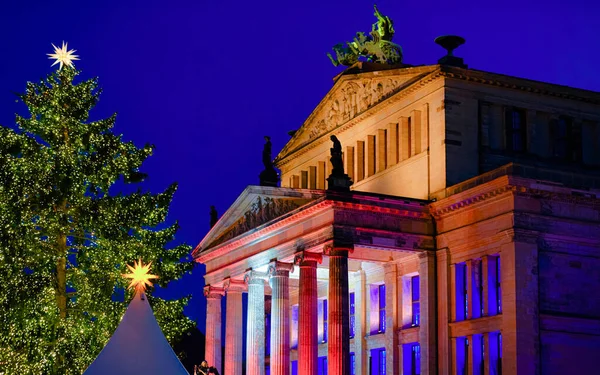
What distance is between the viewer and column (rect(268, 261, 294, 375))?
50.1m

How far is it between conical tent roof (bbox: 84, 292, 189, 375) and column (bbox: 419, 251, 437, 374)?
51.7 ft

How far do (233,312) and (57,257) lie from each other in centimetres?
1705

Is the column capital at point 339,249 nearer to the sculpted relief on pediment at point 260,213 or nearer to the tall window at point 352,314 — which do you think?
the sculpted relief on pediment at point 260,213

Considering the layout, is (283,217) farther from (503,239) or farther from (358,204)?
(503,239)

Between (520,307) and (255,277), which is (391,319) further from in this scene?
(520,307)

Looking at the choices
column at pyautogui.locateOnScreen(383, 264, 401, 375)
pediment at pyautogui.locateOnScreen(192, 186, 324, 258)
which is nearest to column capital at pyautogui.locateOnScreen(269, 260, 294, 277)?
pediment at pyautogui.locateOnScreen(192, 186, 324, 258)

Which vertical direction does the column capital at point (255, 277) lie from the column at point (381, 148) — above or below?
below

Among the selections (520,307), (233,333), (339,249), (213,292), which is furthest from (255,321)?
(520,307)

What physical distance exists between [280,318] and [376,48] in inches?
571

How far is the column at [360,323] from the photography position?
2037 inches

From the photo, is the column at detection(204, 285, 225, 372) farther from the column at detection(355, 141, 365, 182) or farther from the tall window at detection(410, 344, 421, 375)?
the tall window at detection(410, 344, 421, 375)

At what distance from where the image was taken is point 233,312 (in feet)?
190

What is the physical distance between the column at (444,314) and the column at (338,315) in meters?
3.94

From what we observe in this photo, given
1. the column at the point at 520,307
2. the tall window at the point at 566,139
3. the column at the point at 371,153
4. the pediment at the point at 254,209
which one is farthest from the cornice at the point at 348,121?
the column at the point at 520,307
